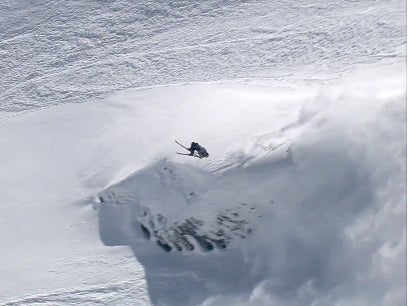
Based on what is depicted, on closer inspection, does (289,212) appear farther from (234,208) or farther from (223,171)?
(223,171)

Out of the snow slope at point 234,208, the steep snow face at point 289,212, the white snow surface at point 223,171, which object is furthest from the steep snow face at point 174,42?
the steep snow face at point 289,212

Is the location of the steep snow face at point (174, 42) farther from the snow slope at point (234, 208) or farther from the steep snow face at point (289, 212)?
the steep snow face at point (289, 212)

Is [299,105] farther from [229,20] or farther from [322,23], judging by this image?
[229,20]

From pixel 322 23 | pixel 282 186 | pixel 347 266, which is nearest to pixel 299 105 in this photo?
pixel 282 186

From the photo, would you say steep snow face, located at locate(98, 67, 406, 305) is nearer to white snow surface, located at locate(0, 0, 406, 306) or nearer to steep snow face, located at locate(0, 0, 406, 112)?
A: white snow surface, located at locate(0, 0, 406, 306)

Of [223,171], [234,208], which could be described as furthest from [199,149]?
[234,208]

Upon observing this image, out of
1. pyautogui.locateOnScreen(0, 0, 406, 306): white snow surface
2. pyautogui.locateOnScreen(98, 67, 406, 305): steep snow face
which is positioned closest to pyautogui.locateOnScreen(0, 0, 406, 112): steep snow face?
pyautogui.locateOnScreen(0, 0, 406, 306): white snow surface
